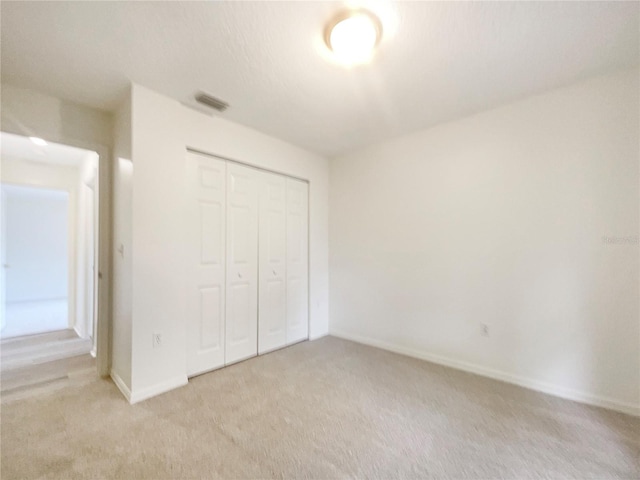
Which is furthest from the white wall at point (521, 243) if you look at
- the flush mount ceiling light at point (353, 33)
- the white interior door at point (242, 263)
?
the flush mount ceiling light at point (353, 33)

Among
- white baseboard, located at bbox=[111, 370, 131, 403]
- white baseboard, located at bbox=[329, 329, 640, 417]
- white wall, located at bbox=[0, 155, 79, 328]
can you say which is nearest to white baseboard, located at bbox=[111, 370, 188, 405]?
white baseboard, located at bbox=[111, 370, 131, 403]

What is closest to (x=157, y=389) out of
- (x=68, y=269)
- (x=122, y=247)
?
(x=122, y=247)

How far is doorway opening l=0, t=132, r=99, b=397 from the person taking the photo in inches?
112

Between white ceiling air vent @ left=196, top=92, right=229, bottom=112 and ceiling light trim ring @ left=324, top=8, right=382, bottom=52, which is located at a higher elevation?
ceiling light trim ring @ left=324, top=8, right=382, bottom=52

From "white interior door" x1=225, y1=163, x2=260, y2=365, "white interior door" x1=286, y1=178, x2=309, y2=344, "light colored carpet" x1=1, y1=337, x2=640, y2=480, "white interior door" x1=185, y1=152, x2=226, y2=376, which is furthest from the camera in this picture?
"white interior door" x1=286, y1=178, x2=309, y2=344

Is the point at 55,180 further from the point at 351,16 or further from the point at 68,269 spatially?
the point at 351,16

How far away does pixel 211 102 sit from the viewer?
2328 millimetres

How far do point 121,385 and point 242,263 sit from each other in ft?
4.68

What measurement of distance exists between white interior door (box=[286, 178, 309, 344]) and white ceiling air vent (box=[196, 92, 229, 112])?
1.15 m

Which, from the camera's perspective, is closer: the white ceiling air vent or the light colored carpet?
the light colored carpet

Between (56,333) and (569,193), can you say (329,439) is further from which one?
(56,333)

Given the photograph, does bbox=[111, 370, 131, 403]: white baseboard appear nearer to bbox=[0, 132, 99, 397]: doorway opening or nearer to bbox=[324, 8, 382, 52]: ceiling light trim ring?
bbox=[0, 132, 99, 397]: doorway opening

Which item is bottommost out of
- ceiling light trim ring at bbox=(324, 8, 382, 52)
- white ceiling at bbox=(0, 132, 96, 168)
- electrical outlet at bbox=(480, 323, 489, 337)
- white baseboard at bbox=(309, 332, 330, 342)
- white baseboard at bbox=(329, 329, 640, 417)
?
white baseboard at bbox=(309, 332, 330, 342)

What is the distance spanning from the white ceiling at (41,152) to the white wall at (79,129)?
2.11 ft
